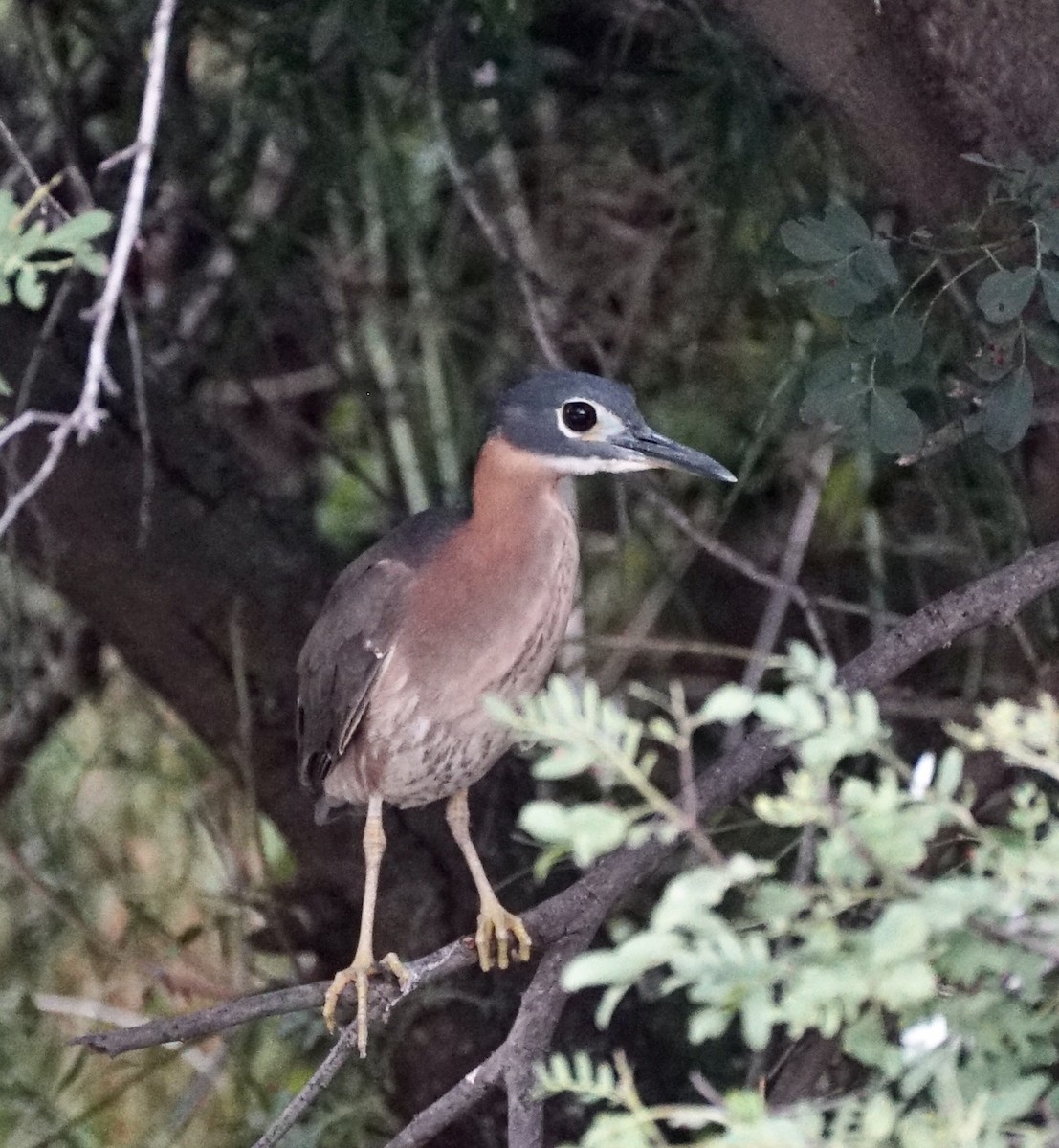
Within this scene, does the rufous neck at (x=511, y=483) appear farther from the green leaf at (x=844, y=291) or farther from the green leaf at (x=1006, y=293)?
the green leaf at (x=1006, y=293)

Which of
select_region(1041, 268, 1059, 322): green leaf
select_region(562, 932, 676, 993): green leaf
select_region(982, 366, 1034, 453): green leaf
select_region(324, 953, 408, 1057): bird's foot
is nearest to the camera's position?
select_region(562, 932, 676, 993): green leaf

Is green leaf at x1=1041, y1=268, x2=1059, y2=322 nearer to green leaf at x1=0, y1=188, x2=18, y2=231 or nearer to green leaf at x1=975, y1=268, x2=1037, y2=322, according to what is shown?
green leaf at x1=975, y1=268, x2=1037, y2=322

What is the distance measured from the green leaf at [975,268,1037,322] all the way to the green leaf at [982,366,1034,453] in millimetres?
112

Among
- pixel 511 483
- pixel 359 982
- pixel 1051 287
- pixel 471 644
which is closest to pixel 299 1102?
pixel 359 982

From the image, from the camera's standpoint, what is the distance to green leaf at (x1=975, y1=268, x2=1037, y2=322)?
2092 mm

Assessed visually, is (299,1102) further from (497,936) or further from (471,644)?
(471,644)

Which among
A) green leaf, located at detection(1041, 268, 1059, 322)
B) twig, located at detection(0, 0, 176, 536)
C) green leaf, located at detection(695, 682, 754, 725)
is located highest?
twig, located at detection(0, 0, 176, 536)

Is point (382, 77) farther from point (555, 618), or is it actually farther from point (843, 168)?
point (555, 618)

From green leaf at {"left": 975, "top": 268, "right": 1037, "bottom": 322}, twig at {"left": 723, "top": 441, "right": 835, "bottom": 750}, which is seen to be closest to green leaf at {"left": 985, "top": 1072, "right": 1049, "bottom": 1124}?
green leaf at {"left": 975, "top": 268, "right": 1037, "bottom": 322}

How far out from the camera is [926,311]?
223cm

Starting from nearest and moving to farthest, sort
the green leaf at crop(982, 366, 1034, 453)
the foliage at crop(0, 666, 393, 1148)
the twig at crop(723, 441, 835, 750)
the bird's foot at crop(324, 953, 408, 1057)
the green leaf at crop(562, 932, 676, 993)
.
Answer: the green leaf at crop(562, 932, 676, 993), the green leaf at crop(982, 366, 1034, 453), the bird's foot at crop(324, 953, 408, 1057), the twig at crop(723, 441, 835, 750), the foliage at crop(0, 666, 393, 1148)

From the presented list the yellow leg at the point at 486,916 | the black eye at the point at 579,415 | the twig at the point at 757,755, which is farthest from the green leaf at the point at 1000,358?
the yellow leg at the point at 486,916

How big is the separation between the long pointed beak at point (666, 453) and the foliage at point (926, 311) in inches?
8.6

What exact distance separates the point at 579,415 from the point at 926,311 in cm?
52
